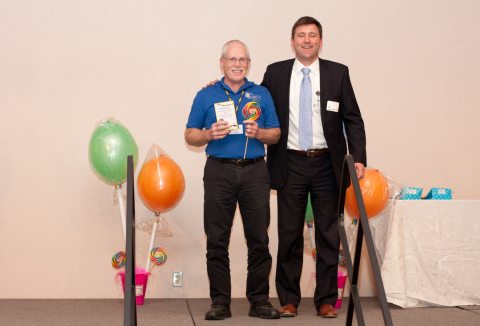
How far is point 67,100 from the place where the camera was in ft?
16.2

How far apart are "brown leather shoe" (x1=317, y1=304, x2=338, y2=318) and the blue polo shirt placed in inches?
36.7

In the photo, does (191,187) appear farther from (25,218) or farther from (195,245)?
(25,218)

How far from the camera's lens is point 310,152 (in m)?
4.03

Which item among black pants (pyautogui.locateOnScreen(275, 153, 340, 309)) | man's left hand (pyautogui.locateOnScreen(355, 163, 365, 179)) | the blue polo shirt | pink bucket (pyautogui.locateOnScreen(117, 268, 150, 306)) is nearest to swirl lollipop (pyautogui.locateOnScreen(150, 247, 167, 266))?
pink bucket (pyautogui.locateOnScreen(117, 268, 150, 306))

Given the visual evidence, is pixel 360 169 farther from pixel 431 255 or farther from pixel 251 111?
pixel 431 255

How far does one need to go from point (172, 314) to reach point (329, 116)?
4.81ft

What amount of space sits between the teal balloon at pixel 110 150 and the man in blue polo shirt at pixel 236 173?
0.58m

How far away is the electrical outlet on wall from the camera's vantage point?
16.4 ft

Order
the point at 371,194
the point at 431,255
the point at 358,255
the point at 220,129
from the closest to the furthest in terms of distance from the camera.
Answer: the point at 358,255 → the point at 220,129 → the point at 371,194 → the point at 431,255

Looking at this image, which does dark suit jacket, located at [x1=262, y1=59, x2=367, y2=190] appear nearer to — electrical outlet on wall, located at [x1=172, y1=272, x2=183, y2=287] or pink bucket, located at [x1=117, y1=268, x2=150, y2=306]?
pink bucket, located at [x1=117, y1=268, x2=150, y2=306]

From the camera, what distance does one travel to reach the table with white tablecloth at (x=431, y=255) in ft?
14.8

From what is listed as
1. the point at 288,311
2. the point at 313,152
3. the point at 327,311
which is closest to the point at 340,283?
the point at 327,311

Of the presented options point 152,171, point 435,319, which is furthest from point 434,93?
point 152,171

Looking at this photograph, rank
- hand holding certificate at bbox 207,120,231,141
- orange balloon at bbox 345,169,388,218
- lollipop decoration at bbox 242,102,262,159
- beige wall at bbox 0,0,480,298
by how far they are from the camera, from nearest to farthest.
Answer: hand holding certificate at bbox 207,120,231,141 → lollipop decoration at bbox 242,102,262,159 → orange balloon at bbox 345,169,388,218 → beige wall at bbox 0,0,480,298
